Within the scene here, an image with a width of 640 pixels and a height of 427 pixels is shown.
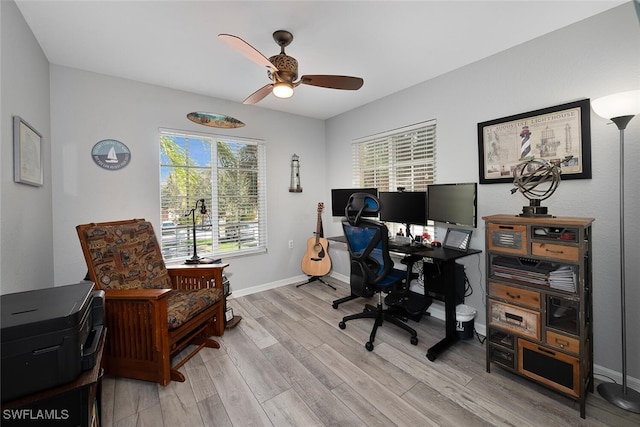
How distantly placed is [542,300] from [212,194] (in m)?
3.43

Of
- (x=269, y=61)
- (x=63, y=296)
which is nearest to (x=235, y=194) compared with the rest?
(x=269, y=61)

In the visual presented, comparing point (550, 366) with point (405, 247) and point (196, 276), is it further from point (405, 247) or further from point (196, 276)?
point (196, 276)

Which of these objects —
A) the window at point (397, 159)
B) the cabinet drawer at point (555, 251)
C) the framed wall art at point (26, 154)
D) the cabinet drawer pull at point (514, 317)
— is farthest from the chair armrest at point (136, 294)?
the window at point (397, 159)

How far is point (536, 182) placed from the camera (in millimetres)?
2043

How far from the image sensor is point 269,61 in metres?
1.86

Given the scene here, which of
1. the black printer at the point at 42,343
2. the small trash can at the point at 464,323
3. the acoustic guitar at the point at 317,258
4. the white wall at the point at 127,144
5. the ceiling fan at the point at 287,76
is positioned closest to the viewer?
the black printer at the point at 42,343

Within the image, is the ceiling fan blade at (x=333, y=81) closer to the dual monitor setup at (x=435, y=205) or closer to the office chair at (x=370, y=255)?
the office chair at (x=370, y=255)

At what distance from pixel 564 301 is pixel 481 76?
2.02 meters

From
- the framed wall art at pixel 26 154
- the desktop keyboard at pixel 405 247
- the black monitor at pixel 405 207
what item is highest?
the framed wall art at pixel 26 154

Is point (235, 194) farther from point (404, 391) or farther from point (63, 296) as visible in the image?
point (404, 391)

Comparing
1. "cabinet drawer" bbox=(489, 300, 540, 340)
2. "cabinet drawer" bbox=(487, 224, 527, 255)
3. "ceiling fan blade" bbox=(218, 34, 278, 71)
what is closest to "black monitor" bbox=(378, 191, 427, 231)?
"cabinet drawer" bbox=(487, 224, 527, 255)

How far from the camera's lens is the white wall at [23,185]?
157cm

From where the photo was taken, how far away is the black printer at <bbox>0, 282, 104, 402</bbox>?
0.94 metres

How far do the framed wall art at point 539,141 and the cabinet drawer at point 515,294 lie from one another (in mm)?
970
